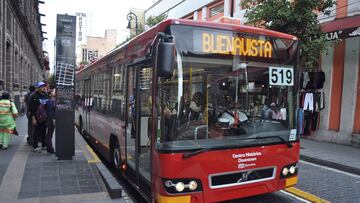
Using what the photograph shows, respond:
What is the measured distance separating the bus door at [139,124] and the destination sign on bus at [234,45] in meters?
0.87

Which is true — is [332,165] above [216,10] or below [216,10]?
below

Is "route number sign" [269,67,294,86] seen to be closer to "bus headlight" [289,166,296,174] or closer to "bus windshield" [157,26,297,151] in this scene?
"bus windshield" [157,26,297,151]

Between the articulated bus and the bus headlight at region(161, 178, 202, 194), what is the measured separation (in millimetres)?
12

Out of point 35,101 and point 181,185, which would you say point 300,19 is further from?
point 181,185

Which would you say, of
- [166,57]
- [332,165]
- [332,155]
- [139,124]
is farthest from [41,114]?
[332,155]

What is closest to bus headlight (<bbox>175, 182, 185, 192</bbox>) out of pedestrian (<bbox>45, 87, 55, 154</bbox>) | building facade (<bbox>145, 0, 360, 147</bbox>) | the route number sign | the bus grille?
the bus grille

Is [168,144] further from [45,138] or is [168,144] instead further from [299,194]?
[45,138]

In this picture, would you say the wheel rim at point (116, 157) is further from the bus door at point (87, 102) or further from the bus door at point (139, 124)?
the bus door at point (87, 102)

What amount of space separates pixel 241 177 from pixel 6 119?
690 centimetres

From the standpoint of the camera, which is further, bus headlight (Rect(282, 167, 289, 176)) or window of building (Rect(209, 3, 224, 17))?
window of building (Rect(209, 3, 224, 17))

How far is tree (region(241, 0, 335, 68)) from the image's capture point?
36.0ft

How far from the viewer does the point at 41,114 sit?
28.3 ft

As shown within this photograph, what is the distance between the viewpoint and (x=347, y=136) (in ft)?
39.9

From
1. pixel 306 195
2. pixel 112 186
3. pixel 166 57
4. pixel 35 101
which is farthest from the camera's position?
pixel 35 101
